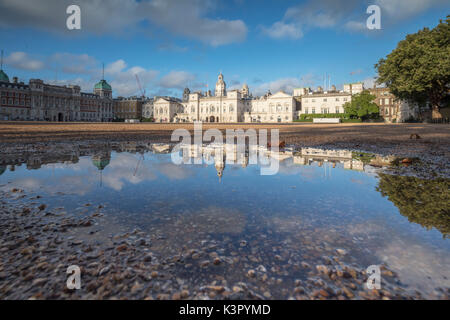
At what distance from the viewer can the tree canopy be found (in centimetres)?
6238

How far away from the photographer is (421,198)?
3488 mm

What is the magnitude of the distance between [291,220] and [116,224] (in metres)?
1.83

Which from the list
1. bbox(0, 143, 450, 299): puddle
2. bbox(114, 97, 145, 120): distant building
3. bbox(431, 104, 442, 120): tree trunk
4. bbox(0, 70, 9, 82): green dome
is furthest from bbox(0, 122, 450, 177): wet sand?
bbox(114, 97, 145, 120): distant building

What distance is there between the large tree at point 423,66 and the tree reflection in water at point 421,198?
33.6 m

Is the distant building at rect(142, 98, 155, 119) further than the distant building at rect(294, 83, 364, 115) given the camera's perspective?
Yes

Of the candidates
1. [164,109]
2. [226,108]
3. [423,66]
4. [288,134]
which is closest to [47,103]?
[164,109]

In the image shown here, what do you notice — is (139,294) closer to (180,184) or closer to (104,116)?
(180,184)

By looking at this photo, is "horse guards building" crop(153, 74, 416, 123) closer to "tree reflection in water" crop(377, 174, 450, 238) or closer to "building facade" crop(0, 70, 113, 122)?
"building facade" crop(0, 70, 113, 122)

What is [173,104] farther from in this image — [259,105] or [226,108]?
[259,105]

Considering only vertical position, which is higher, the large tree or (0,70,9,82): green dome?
(0,70,9,82): green dome

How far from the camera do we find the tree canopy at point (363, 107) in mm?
62375

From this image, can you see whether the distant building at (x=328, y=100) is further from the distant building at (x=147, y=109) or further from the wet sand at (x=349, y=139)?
the wet sand at (x=349, y=139)

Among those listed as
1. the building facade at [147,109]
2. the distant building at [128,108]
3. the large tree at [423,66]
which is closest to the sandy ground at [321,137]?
the large tree at [423,66]
